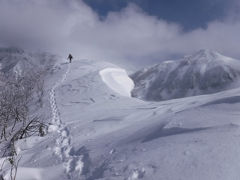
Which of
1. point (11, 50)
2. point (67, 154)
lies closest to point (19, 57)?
point (11, 50)

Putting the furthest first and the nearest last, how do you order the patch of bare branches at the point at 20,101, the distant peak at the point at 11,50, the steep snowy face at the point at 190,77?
the distant peak at the point at 11,50 < the steep snowy face at the point at 190,77 < the patch of bare branches at the point at 20,101

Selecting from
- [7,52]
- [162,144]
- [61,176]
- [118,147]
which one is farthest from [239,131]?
[7,52]

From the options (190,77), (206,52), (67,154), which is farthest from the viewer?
(206,52)

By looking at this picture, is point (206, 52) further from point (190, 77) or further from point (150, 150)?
point (150, 150)

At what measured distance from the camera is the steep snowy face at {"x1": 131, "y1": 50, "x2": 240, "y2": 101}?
1809 inches

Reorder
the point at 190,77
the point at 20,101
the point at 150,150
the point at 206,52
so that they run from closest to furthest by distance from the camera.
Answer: the point at 150,150, the point at 20,101, the point at 190,77, the point at 206,52

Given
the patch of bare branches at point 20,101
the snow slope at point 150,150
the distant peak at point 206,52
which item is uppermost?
the distant peak at point 206,52

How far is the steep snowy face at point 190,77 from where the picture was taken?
151 ft

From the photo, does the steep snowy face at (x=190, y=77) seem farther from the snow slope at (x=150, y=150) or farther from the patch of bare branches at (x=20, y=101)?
the snow slope at (x=150, y=150)

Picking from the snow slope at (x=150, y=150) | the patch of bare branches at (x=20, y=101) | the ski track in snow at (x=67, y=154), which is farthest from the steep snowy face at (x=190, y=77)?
the snow slope at (x=150, y=150)

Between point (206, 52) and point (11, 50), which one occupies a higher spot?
point (11, 50)

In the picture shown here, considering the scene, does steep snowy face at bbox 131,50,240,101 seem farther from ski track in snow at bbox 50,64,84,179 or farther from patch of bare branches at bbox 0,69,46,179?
ski track in snow at bbox 50,64,84,179

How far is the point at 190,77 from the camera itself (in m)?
51.3

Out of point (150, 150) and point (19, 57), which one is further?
point (19, 57)
